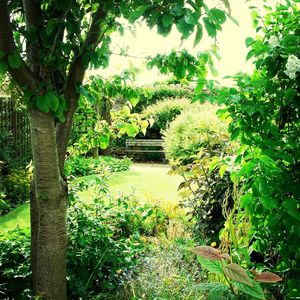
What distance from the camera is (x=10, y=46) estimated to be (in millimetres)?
1919

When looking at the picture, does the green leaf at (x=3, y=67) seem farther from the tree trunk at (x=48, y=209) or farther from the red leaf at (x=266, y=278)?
the red leaf at (x=266, y=278)

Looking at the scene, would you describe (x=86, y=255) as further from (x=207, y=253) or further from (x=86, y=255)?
(x=207, y=253)

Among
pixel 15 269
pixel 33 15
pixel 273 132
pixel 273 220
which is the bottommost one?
pixel 15 269

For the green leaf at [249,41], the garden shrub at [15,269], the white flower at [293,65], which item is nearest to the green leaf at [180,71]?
the green leaf at [249,41]

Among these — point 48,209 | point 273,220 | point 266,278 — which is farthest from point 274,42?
point 48,209

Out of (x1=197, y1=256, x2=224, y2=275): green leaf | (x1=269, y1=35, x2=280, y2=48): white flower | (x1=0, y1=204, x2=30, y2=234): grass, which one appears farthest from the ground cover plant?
(x1=269, y1=35, x2=280, y2=48): white flower

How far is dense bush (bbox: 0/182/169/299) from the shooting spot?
290 cm

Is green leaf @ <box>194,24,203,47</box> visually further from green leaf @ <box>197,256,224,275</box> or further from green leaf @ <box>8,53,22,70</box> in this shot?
green leaf @ <box>197,256,224,275</box>

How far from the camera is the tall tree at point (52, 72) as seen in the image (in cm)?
192

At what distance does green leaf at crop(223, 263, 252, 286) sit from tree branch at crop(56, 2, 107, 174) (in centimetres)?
129


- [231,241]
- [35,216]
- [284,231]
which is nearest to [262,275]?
[284,231]

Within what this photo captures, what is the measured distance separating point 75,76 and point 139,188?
20.0ft

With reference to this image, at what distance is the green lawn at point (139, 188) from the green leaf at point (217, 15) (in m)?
4.14

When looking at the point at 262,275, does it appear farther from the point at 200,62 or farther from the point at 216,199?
the point at 216,199
